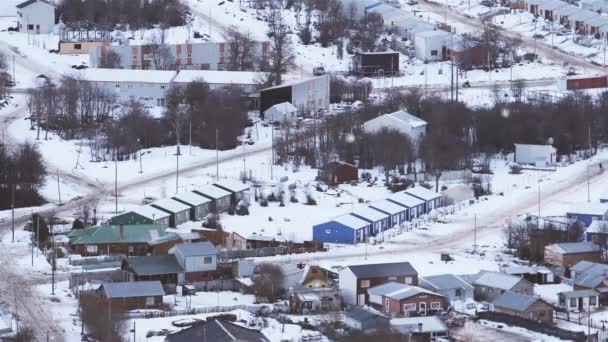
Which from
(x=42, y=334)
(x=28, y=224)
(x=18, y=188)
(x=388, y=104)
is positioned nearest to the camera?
(x=42, y=334)

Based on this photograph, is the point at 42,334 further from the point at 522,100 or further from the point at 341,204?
the point at 522,100

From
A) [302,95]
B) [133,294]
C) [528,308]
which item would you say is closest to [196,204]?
[133,294]

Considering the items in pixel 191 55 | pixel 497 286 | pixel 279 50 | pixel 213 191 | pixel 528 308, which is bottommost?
pixel 528 308

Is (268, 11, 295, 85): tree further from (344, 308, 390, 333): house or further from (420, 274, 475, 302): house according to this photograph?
(344, 308, 390, 333): house

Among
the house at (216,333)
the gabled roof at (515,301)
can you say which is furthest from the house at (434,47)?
the house at (216,333)

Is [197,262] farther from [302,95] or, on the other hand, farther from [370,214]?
[302,95]

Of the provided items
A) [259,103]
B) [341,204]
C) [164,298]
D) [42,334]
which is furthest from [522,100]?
[42,334]
